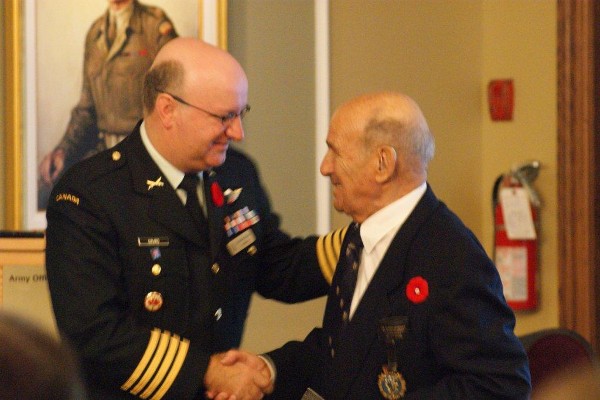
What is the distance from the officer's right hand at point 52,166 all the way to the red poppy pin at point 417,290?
1472 millimetres

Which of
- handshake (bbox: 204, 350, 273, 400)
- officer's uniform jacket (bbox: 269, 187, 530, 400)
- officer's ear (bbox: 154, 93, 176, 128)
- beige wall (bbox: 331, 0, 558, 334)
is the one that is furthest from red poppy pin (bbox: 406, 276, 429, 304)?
beige wall (bbox: 331, 0, 558, 334)

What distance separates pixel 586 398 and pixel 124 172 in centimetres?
160

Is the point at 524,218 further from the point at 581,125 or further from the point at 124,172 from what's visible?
the point at 124,172

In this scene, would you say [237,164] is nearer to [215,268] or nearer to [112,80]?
[215,268]

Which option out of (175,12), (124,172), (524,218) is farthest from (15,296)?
(524,218)

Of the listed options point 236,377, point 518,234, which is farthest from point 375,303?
point 518,234

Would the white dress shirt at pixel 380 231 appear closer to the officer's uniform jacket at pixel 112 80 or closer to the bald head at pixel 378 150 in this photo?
the bald head at pixel 378 150

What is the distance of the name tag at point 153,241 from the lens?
2094 millimetres

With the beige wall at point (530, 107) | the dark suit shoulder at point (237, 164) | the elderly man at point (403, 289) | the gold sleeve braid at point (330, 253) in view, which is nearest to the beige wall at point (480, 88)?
the beige wall at point (530, 107)

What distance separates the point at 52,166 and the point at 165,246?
0.91 meters

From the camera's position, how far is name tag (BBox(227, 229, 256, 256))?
Answer: 2.25 metres

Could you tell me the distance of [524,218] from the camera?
3674 mm

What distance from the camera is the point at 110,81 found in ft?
9.61

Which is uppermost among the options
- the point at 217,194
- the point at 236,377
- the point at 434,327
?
the point at 217,194
